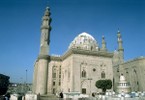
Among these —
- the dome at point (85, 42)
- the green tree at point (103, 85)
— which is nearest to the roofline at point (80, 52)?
the dome at point (85, 42)

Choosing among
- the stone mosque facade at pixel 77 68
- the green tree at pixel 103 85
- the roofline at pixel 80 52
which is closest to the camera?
the green tree at pixel 103 85

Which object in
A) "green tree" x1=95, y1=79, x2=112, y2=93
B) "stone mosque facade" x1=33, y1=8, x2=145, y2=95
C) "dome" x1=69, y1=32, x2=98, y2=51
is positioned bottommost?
"green tree" x1=95, y1=79, x2=112, y2=93

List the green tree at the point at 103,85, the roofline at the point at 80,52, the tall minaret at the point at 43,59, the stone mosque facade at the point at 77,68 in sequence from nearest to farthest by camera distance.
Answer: the green tree at the point at 103,85, the stone mosque facade at the point at 77,68, the roofline at the point at 80,52, the tall minaret at the point at 43,59

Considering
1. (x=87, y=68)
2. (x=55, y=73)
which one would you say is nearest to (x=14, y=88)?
(x=55, y=73)

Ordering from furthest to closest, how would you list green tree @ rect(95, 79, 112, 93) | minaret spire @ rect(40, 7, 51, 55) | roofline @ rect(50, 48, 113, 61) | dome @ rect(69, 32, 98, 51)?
1. dome @ rect(69, 32, 98, 51)
2. minaret spire @ rect(40, 7, 51, 55)
3. roofline @ rect(50, 48, 113, 61)
4. green tree @ rect(95, 79, 112, 93)

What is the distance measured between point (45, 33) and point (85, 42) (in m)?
8.51

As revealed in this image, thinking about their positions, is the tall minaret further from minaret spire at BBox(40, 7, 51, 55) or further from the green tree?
the green tree

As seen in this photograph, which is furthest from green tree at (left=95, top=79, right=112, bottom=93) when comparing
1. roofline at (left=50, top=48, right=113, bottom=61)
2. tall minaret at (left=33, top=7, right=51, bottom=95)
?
Result: tall minaret at (left=33, top=7, right=51, bottom=95)

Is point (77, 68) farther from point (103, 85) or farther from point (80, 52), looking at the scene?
point (103, 85)

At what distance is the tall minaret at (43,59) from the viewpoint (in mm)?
32188

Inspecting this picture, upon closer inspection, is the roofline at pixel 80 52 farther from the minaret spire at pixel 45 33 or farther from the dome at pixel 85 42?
the dome at pixel 85 42

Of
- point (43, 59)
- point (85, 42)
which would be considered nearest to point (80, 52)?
point (85, 42)

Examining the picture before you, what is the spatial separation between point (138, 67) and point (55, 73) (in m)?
16.2

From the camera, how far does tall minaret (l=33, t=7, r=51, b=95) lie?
32188 mm
